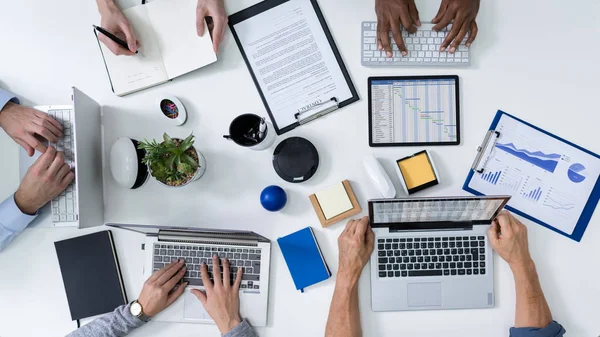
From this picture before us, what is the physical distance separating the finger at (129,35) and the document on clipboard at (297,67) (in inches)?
13.0

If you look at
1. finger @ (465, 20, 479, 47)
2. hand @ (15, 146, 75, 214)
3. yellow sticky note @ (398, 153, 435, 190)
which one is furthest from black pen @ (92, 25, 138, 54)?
finger @ (465, 20, 479, 47)

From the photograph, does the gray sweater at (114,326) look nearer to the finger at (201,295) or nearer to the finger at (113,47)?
the finger at (201,295)

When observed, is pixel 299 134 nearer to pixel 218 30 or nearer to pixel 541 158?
pixel 218 30

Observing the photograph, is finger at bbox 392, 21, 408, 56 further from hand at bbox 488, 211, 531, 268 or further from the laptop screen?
hand at bbox 488, 211, 531, 268

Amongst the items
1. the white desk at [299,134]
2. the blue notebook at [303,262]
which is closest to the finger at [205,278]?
the white desk at [299,134]

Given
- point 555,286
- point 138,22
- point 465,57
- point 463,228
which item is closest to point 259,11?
point 138,22

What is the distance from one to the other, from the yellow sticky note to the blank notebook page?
659 millimetres

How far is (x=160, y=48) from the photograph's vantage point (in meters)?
1.27

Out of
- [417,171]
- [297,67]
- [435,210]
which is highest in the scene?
[297,67]

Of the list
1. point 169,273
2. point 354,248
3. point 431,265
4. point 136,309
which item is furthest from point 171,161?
point 431,265

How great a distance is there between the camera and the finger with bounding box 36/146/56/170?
1192 mm

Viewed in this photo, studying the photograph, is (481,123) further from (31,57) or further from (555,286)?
(31,57)

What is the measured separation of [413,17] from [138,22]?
2.69 ft

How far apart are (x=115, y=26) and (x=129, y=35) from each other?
→ 70 mm
